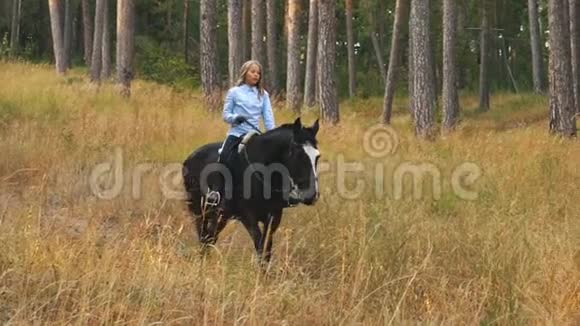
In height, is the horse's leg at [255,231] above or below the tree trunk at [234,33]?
below

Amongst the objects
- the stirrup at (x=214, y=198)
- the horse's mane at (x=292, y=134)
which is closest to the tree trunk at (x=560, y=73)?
the horse's mane at (x=292, y=134)

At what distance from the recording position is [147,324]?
3.91m

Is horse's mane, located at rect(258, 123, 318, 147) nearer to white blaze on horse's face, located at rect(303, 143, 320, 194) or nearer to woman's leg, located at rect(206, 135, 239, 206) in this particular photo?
white blaze on horse's face, located at rect(303, 143, 320, 194)

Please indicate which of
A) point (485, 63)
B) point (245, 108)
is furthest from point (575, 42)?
point (245, 108)

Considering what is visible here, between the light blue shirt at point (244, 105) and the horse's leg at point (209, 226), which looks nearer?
the horse's leg at point (209, 226)

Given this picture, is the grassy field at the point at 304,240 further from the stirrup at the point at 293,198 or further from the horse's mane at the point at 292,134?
the horse's mane at the point at 292,134

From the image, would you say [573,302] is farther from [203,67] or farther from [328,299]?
[203,67]

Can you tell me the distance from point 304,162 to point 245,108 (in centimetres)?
154

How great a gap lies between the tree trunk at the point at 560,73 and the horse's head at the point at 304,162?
33.3ft

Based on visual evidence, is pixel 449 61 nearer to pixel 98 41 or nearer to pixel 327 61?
pixel 327 61

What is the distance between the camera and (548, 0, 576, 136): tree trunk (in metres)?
14.5

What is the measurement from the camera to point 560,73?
14570mm

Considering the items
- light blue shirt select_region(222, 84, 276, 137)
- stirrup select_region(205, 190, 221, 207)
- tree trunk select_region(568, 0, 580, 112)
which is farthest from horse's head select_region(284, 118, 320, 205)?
tree trunk select_region(568, 0, 580, 112)

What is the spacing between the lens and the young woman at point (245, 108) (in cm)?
703
